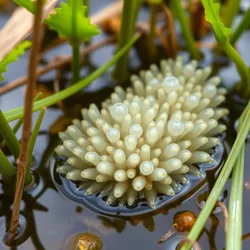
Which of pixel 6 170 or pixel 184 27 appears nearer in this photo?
pixel 6 170

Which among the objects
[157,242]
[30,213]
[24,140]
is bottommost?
[157,242]

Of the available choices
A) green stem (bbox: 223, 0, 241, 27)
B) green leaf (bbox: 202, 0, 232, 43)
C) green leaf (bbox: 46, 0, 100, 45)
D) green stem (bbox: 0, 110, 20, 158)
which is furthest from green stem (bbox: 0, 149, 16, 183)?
green stem (bbox: 223, 0, 241, 27)

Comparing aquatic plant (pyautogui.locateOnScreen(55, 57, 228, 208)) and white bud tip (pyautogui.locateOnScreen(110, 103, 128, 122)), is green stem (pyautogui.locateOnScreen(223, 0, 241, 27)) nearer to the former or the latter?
aquatic plant (pyautogui.locateOnScreen(55, 57, 228, 208))

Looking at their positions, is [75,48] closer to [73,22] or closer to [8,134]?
[73,22]

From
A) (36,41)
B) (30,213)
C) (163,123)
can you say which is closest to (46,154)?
(30,213)

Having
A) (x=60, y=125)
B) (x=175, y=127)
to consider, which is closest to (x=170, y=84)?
Answer: (x=175, y=127)

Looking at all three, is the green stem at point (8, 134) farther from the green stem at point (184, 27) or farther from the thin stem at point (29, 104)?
the green stem at point (184, 27)

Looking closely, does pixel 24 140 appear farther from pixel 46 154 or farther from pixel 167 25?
pixel 167 25
